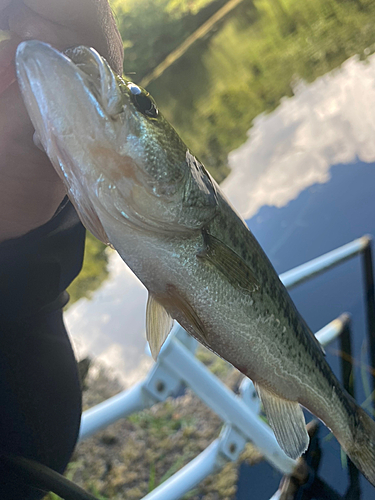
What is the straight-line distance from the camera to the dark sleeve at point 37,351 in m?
1.64

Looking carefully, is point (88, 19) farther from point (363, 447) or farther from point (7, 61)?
point (363, 447)

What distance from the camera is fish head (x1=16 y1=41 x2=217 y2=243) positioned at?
34.4 inches

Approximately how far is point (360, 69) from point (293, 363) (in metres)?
10.1

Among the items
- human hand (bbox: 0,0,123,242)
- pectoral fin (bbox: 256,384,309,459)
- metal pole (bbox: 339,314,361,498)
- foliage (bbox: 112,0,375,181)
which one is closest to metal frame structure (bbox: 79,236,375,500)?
metal pole (bbox: 339,314,361,498)

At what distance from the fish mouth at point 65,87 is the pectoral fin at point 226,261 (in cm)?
51

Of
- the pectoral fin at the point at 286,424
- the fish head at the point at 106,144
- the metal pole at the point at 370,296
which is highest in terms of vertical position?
the fish head at the point at 106,144

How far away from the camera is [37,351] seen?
181 cm

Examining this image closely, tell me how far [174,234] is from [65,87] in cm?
51

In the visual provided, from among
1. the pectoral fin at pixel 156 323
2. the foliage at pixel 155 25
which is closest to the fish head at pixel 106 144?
the pectoral fin at pixel 156 323

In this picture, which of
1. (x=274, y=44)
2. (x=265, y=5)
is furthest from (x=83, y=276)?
(x=265, y=5)

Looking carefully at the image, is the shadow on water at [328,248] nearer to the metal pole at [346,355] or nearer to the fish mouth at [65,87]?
the metal pole at [346,355]

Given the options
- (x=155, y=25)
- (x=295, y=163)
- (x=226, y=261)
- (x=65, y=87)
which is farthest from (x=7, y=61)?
(x=155, y=25)

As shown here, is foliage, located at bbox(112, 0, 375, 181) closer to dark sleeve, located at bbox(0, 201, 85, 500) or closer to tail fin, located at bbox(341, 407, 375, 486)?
dark sleeve, located at bbox(0, 201, 85, 500)

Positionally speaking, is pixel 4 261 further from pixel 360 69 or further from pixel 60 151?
pixel 360 69
